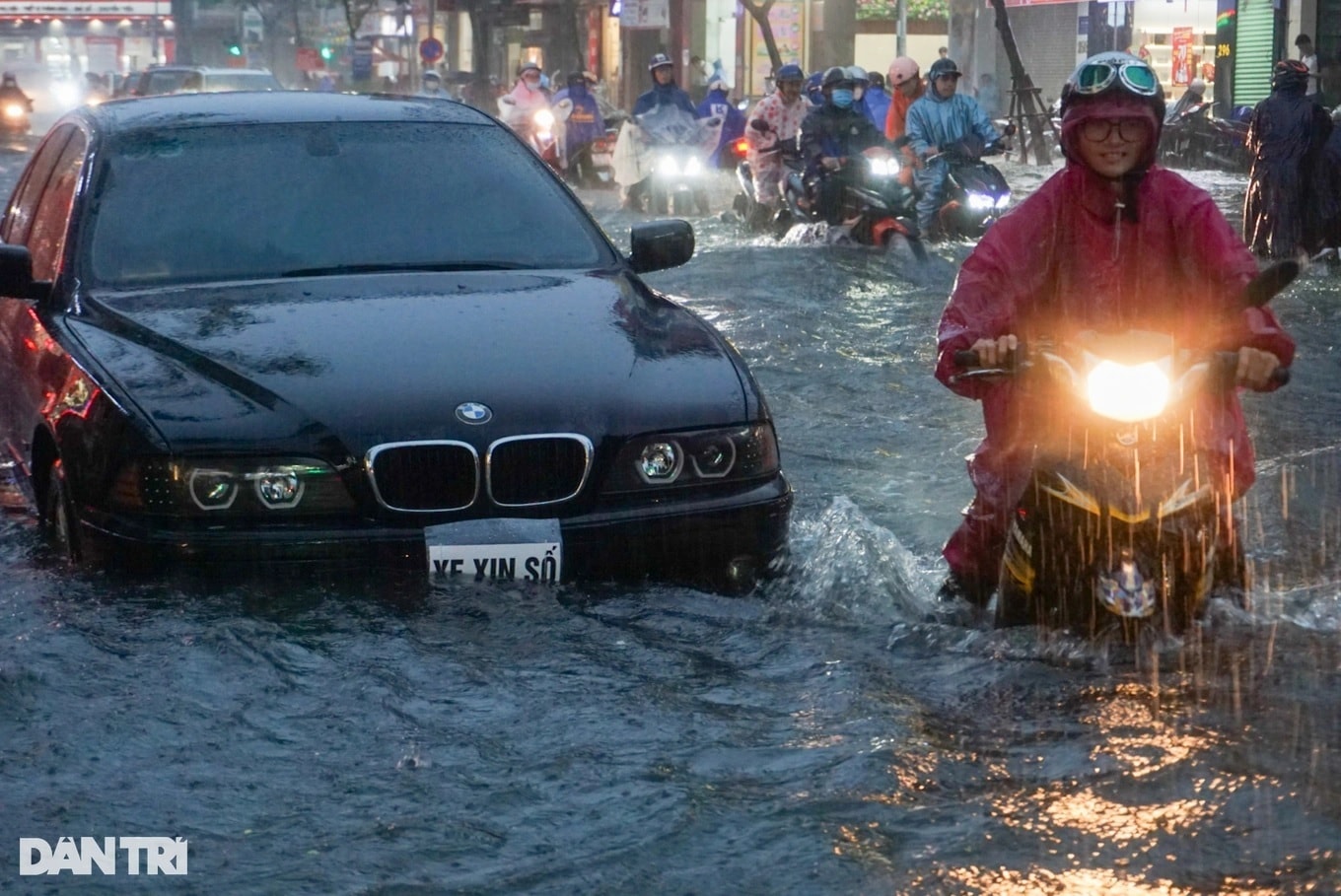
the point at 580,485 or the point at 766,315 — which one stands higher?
the point at 580,485

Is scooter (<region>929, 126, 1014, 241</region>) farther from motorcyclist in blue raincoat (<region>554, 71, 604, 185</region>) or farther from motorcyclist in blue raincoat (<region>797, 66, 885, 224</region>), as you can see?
motorcyclist in blue raincoat (<region>554, 71, 604, 185</region>)

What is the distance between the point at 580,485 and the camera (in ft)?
Result: 17.7

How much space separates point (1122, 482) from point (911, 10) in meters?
47.0

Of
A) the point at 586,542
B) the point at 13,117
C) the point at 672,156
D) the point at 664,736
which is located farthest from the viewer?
the point at 13,117

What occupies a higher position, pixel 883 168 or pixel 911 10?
pixel 911 10

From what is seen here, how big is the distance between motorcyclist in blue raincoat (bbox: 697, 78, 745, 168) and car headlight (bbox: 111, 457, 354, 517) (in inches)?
772

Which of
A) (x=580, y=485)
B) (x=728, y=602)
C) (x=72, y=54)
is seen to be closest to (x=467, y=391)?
(x=580, y=485)

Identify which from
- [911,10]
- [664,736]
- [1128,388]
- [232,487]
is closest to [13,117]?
[911,10]

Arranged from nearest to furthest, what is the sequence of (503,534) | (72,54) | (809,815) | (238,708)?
1. (809,815)
2. (238,708)
3. (503,534)
4. (72,54)

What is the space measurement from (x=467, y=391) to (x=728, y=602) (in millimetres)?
856

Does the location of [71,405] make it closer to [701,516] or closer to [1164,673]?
[701,516]

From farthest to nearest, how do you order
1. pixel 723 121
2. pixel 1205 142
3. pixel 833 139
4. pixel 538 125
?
pixel 1205 142 → pixel 538 125 → pixel 723 121 → pixel 833 139

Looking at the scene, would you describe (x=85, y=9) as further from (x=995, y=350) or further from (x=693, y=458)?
(x=995, y=350)

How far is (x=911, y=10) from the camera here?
166 feet
